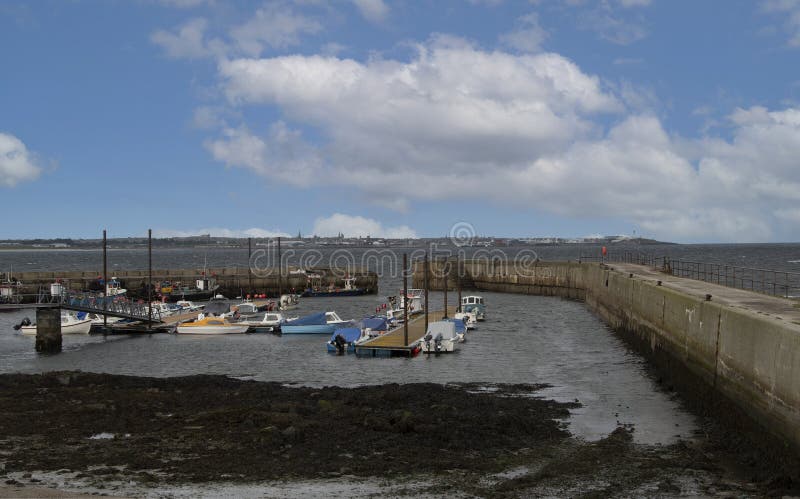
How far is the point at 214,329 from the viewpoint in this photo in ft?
177

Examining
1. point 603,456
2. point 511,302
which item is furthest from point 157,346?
point 511,302

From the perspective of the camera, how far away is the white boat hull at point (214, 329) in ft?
177

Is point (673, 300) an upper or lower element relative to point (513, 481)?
upper

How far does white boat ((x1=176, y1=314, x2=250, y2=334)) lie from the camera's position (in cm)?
5397

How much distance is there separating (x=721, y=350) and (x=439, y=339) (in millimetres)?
19633

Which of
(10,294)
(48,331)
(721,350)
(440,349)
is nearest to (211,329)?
(48,331)

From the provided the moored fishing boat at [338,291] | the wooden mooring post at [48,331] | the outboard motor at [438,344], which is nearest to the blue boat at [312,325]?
the outboard motor at [438,344]

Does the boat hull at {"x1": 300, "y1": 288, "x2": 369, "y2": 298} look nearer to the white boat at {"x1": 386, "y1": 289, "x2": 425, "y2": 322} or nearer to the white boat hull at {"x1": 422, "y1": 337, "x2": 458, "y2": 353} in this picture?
the white boat at {"x1": 386, "y1": 289, "x2": 425, "y2": 322}

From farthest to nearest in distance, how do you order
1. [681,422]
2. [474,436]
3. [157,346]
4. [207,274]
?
[207,274] < [157,346] < [681,422] < [474,436]

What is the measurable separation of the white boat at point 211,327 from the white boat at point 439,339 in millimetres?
16514

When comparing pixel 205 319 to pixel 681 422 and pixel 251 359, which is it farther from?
pixel 681 422

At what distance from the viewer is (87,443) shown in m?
20.9

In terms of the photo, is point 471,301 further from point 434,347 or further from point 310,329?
point 434,347

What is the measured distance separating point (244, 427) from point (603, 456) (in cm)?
990
